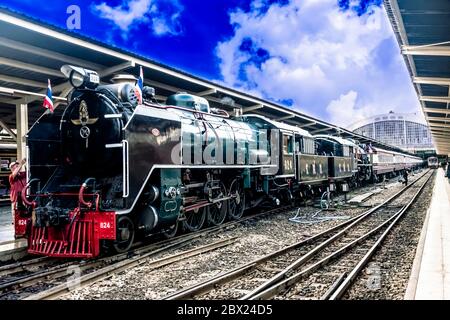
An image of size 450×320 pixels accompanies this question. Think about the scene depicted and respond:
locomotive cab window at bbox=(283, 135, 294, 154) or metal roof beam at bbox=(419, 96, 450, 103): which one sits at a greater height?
metal roof beam at bbox=(419, 96, 450, 103)

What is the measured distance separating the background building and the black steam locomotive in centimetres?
6593

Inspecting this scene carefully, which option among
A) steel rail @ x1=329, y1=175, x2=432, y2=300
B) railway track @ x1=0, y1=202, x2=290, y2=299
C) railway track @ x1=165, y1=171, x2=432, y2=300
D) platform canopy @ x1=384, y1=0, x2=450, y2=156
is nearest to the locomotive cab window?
platform canopy @ x1=384, y1=0, x2=450, y2=156

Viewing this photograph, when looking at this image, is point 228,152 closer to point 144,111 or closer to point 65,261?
point 144,111

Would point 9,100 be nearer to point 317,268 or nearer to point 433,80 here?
point 317,268

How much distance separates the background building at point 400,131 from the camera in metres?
75.4

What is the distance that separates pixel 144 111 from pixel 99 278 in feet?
10.1

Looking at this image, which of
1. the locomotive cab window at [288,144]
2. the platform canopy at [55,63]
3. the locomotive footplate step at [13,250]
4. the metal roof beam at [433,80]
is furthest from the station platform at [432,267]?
the platform canopy at [55,63]

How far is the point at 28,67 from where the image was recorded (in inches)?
403

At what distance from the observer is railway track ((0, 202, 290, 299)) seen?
215 inches

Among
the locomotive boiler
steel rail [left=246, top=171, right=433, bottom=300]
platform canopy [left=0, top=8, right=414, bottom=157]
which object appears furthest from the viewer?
platform canopy [left=0, top=8, right=414, bottom=157]

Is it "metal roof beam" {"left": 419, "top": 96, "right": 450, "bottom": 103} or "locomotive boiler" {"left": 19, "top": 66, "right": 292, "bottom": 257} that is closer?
A: "locomotive boiler" {"left": 19, "top": 66, "right": 292, "bottom": 257}

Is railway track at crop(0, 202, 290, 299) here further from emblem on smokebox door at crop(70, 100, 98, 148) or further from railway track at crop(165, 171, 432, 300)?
emblem on smokebox door at crop(70, 100, 98, 148)

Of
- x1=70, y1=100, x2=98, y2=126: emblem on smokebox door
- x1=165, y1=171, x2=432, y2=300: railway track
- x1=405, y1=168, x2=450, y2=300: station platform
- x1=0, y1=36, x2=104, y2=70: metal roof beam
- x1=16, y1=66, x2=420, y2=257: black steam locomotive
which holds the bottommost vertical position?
x1=165, y1=171, x2=432, y2=300: railway track

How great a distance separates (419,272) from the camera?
18.2 ft
